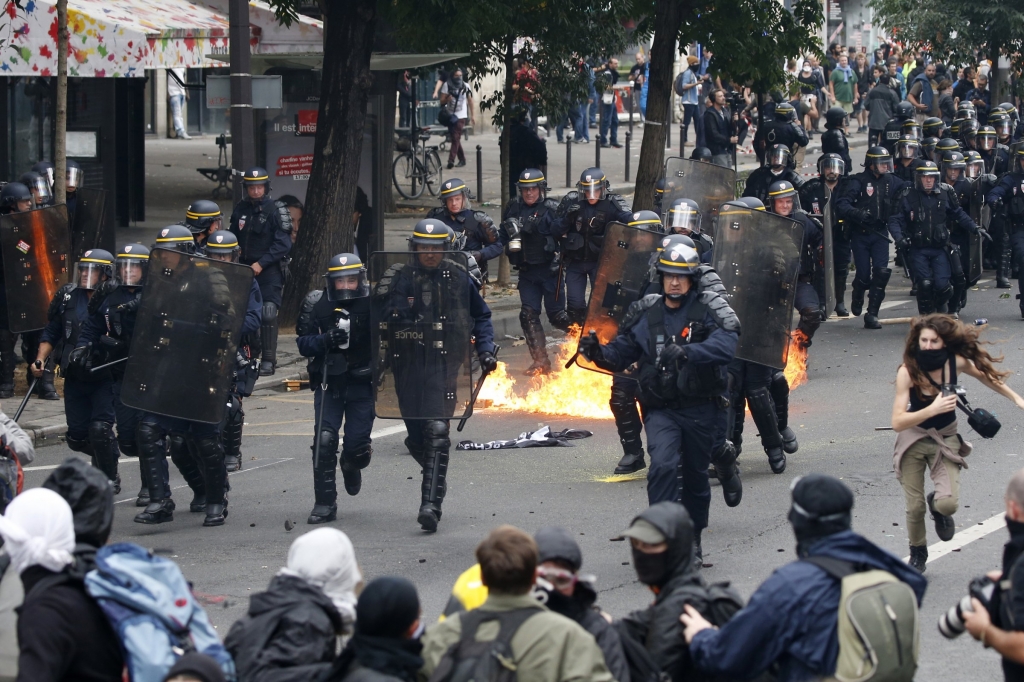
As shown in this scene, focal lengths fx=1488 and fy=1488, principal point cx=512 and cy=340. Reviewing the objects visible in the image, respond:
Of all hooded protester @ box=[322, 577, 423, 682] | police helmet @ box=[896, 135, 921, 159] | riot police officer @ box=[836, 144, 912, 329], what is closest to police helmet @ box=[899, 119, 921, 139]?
police helmet @ box=[896, 135, 921, 159]

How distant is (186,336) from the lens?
8.44 metres

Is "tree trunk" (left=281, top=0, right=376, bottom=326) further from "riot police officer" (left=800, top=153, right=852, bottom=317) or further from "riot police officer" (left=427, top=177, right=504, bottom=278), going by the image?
"riot police officer" (left=800, top=153, right=852, bottom=317)

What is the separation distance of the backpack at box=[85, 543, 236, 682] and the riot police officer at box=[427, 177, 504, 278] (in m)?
7.98

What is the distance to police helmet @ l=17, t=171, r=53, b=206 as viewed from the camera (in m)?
12.4

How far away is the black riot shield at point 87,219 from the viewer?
12.7 meters

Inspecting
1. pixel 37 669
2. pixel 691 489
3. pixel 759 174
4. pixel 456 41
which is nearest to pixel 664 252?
pixel 691 489

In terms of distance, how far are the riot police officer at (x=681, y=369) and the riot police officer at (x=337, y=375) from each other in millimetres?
1571

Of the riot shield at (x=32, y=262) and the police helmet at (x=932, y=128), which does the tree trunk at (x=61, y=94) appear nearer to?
the riot shield at (x=32, y=262)

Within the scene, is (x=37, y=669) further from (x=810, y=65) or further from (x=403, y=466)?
(x=810, y=65)

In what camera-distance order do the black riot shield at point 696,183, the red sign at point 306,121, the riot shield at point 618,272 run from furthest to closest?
the red sign at point 306,121 → the black riot shield at point 696,183 → the riot shield at point 618,272

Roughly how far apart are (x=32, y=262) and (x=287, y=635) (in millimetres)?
7905

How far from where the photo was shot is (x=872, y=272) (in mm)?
14344

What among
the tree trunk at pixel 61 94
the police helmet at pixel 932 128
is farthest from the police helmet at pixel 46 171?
the police helmet at pixel 932 128

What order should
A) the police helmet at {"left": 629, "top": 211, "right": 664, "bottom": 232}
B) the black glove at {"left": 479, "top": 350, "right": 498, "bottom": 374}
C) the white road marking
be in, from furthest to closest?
the police helmet at {"left": 629, "top": 211, "right": 664, "bottom": 232}
the black glove at {"left": 479, "top": 350, "right": 498, "bottom": 374}
the white road marking
